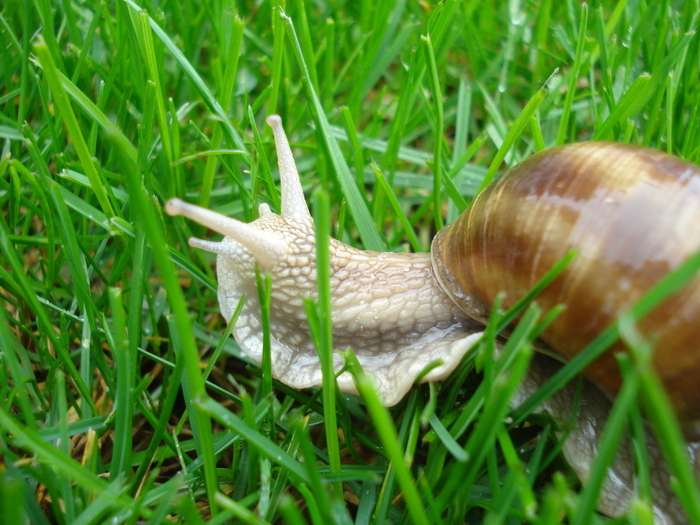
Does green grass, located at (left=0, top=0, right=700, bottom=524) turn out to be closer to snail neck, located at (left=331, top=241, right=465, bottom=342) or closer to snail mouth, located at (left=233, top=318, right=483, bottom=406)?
snail mouth, located at (left=233, top=318, right=483, bottom=406)

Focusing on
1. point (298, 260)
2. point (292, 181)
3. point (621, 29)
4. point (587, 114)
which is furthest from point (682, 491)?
point (621, 29)

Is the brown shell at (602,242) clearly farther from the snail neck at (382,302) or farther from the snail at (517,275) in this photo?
the snail neck at (382,302)

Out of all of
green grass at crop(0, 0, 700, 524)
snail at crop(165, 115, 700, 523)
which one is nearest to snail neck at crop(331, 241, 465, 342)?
snail at crop(165, 115, 700, 523)

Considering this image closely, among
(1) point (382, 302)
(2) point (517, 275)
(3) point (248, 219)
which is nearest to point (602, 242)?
(2) point (517, 275)

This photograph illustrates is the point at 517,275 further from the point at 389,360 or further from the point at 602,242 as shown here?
the point at 389,360

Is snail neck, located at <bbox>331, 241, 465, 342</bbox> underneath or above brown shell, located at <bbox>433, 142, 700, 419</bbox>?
underneath
